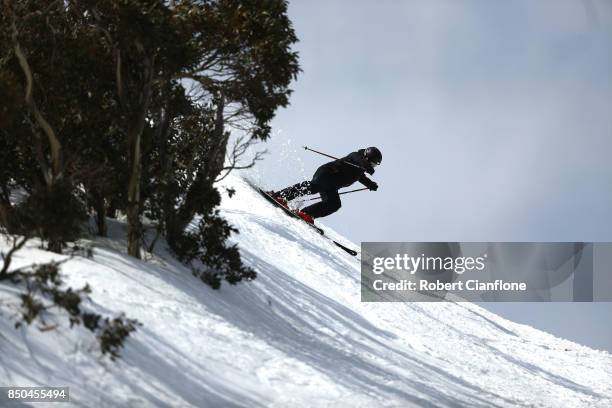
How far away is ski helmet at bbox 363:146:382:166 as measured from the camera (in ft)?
73.2

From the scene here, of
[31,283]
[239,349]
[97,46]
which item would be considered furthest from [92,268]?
[97,46]

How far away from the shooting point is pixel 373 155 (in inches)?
878

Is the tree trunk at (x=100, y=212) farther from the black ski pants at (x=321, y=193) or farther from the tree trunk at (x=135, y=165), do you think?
the black ski pants at (x=321, y=193)

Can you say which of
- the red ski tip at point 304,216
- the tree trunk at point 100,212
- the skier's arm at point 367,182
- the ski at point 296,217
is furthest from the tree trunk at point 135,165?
the ski at point 296,217

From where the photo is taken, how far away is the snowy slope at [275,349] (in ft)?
30.2

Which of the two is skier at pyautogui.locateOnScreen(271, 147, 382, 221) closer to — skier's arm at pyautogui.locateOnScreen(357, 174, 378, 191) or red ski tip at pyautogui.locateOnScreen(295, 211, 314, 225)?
skier's arm at pyautogui.locateOnScreen(357, 174, 378, 191)

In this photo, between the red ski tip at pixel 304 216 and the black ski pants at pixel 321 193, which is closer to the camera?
the black ski pants at pixel 321 193

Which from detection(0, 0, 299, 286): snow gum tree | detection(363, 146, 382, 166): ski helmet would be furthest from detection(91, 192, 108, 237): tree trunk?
detection(363, 146, 382, 166): ski helmet

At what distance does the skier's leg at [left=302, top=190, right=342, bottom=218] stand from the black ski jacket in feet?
0.75

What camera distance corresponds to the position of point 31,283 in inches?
405

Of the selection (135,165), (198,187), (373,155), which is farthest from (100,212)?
(373,155)

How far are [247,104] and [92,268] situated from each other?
4.77 meters

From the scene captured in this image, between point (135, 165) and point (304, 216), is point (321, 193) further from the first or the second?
point (135, 165)

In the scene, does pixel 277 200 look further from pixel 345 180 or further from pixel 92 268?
pixel 92 268
